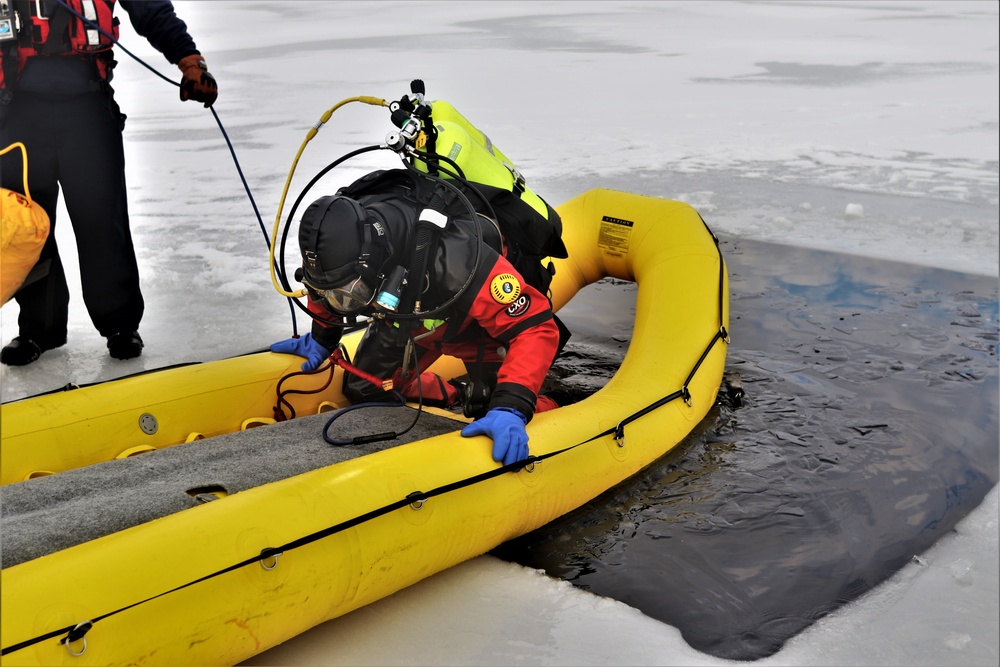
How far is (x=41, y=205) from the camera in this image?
3.72 meters

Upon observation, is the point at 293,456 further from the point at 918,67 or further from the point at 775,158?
the point at 918,67

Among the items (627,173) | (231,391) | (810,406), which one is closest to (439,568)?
(231,391)

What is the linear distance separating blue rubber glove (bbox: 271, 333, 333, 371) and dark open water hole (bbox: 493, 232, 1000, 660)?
3.07ft

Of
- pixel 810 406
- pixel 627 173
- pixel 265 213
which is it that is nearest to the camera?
pixel 810 406

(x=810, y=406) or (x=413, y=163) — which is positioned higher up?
(x=413, y=163)

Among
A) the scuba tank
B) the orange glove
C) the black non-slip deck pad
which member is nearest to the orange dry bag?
the orange glove

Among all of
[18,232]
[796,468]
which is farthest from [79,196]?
[796,468]

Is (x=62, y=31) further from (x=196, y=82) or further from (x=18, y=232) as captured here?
(x=18, y=232)

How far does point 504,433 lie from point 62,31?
7.12 ft

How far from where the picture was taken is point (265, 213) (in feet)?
19.4

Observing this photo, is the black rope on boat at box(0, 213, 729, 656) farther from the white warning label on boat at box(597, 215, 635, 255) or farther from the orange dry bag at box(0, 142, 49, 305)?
the orange dry bag at box(0, 142, 49, 305)

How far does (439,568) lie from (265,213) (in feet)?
12.4

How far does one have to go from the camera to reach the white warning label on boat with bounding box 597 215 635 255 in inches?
162

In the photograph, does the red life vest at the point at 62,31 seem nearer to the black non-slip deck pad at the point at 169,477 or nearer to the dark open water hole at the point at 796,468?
the black non-slip deck pad at the point at 169,477
